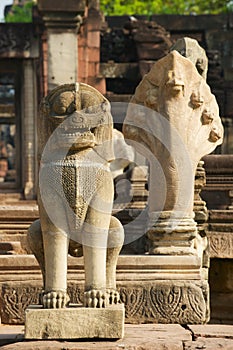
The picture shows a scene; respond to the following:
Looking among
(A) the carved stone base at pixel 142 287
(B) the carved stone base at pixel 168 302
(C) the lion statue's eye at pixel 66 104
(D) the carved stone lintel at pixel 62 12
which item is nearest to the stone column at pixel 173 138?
(A) the carved stone base at pixel 142 287

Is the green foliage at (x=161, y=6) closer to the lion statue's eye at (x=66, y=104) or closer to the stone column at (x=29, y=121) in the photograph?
the stone column at (x=29, y=121)

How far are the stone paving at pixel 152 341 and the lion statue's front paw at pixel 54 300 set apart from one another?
0.19m

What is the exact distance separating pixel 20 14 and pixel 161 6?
7.48m

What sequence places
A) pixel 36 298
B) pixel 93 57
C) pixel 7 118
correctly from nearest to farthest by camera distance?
1. pixel 36 298
2. pixel 93 57
3. pixel 7 118

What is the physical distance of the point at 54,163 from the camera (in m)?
5.40

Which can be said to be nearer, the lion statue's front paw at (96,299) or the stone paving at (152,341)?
the stone paving at (152,341)

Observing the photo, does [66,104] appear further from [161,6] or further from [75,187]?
[161,6]

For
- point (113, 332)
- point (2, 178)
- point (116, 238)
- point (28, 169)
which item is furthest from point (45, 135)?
point (2, 178)

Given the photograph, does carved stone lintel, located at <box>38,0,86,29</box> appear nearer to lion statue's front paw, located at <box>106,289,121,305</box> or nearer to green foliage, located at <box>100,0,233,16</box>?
lion statue's front paw, located at <box>106,289,121,305</box>

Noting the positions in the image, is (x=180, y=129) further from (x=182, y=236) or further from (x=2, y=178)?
(x=2, y=178)

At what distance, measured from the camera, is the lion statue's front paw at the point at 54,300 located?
531cm

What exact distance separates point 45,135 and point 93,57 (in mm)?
12581

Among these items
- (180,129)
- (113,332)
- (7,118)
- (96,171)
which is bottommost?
(113,332)

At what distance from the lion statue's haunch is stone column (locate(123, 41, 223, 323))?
1704mm
